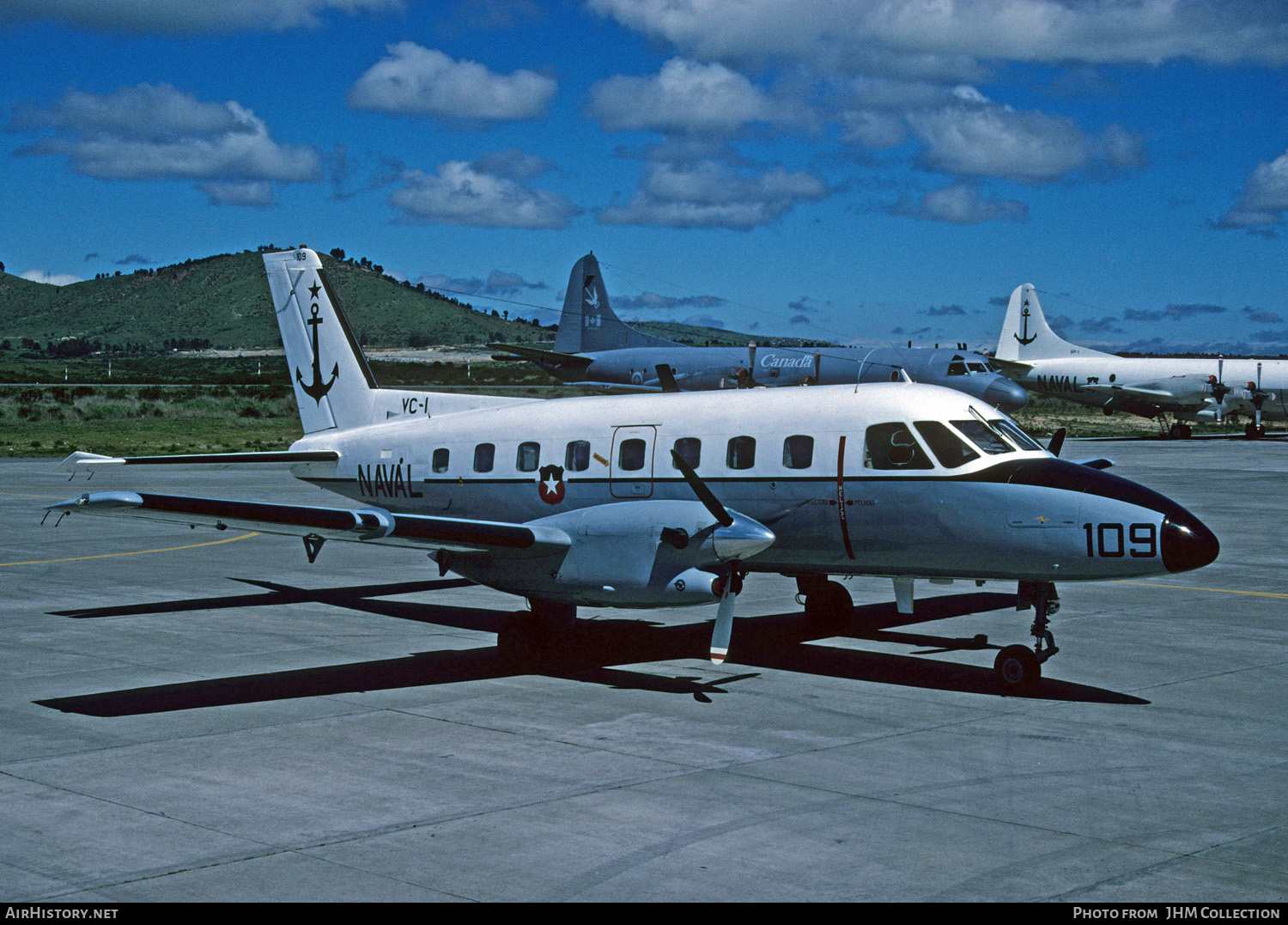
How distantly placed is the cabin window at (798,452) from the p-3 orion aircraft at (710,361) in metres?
27.3

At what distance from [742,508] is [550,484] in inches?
113

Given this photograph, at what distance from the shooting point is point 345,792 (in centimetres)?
1002

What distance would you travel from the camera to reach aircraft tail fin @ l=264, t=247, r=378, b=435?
2027cm

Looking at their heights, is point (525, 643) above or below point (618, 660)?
above

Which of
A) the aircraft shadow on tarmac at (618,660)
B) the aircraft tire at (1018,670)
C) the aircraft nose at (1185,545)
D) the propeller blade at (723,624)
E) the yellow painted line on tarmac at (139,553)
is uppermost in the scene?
the aircraft nose at (1185,545)

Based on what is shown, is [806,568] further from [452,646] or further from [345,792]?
[345,792]

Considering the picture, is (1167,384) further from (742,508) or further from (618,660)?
(618,660)

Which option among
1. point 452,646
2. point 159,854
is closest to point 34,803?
point 159,854

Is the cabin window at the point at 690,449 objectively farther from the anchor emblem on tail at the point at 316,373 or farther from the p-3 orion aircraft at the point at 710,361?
the p-3 orion aircraft at the point at 710,361

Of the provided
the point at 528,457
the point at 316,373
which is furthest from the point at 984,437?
the point at 316,373

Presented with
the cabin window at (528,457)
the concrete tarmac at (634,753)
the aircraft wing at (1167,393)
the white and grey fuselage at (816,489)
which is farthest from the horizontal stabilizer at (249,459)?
the aircraft wing at (1167,393)

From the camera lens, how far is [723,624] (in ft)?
45.6

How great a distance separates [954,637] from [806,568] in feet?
10.1

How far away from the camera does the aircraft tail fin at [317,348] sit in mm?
20266
